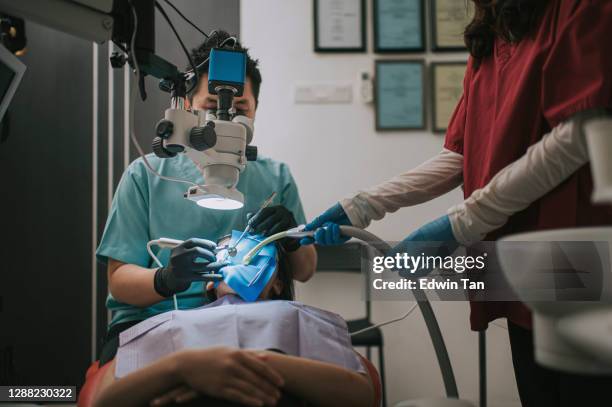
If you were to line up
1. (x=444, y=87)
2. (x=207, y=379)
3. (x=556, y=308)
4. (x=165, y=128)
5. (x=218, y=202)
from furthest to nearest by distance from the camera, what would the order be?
1. (x=444, y=87)
2. (x=218, y=202)
3. (x=165, y=128)
4. (x=207, y=379)
5. (x=556, y=308)

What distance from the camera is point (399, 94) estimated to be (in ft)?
6.41

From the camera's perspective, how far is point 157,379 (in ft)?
2.83

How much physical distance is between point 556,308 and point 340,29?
1544mm

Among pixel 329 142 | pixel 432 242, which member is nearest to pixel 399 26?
pixel 329 142


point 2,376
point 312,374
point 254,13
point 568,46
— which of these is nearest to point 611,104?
point 568,46

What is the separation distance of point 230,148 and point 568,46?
0.61m

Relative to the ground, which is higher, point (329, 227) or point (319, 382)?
point (329, 227)

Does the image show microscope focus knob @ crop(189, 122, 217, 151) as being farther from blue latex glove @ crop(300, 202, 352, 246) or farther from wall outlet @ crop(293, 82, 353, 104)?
wall outlet @ crop(293, 82, 353, 104)

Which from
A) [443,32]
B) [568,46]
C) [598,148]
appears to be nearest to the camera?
[598,148]

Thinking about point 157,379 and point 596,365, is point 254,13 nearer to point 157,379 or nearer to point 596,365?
point 157,379

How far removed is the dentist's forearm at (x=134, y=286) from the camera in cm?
128

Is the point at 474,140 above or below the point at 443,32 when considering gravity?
below

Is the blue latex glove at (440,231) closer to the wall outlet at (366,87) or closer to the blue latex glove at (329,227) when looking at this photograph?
the blue latex glove at (329,227)

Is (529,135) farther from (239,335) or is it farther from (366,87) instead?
(366,87)
